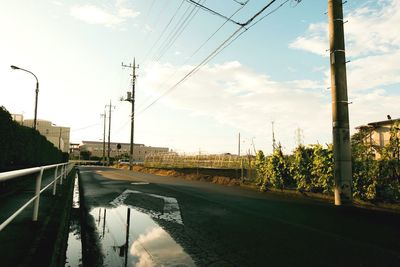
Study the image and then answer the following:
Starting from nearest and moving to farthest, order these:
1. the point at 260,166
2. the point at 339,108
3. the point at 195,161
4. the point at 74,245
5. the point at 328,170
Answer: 1. the point at 74,245
2. the point at 339,108
3. the point at 328,170
4. the point at 260,166
5. the point at 195,161

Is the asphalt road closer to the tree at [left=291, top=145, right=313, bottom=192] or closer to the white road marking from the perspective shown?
the white road marking

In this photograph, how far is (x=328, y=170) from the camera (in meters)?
10.7

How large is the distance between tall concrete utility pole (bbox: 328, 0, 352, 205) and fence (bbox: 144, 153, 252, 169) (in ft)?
30.2

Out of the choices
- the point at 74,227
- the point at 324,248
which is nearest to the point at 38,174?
the point at 74,227

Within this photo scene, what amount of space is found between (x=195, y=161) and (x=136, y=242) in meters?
33.7

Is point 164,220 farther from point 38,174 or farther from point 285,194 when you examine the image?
point 285,194

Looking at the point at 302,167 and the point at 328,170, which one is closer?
the point at 328,170

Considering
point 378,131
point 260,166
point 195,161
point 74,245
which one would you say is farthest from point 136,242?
point 195,161

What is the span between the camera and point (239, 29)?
487 inches

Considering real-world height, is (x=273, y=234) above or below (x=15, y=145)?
below

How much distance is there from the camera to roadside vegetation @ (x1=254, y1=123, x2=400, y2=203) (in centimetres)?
891

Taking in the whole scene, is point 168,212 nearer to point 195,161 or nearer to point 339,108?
point 339,108

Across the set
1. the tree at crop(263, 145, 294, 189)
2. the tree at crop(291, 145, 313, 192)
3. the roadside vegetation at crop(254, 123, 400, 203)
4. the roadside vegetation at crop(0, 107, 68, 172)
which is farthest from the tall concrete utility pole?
the roadside vegetation at crop(0, 107, 68, 172)

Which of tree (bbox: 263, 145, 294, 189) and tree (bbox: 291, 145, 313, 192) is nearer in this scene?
tree (bbox: 291, 145, 313, 192)
